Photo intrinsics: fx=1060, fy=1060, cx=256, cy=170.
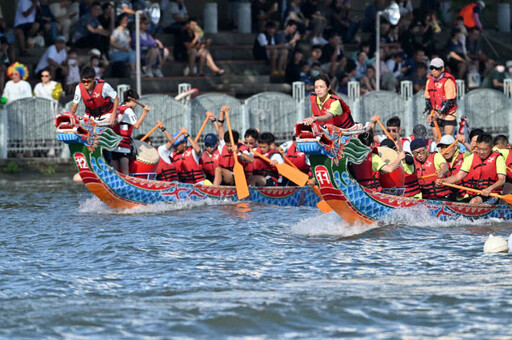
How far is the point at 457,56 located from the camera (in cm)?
2516

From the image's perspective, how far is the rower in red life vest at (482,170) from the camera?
13.6 meters

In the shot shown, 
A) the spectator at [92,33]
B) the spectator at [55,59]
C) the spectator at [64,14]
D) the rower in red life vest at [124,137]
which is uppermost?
the spectator at [64,14]

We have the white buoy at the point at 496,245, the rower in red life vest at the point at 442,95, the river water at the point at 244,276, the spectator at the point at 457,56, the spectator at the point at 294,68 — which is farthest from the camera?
the spectator at the point at 457,56

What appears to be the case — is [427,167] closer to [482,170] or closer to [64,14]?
[482,170]

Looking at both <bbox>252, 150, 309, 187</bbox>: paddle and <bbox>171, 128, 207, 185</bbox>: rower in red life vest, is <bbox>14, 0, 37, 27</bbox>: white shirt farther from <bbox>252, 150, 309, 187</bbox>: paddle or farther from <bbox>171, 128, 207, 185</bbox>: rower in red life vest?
<bbox>252, 150, 309, 187</bbox>: paddle

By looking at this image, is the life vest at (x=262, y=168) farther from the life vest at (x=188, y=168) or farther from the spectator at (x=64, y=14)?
the spectator at (x=64, y=14)

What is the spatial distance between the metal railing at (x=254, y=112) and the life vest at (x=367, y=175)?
280 inches

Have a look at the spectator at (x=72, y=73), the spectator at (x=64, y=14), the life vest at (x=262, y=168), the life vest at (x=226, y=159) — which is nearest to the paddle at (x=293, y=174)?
the life vest at (x=262, y=168)

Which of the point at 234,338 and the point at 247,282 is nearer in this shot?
the point at 234,338

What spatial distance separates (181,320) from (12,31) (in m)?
13.8

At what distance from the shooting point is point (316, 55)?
22969mm

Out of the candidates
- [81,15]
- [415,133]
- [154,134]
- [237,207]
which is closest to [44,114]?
[154,134]

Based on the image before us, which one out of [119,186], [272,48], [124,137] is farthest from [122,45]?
[119,186]

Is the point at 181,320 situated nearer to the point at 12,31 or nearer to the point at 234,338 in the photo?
the point at 234,338
